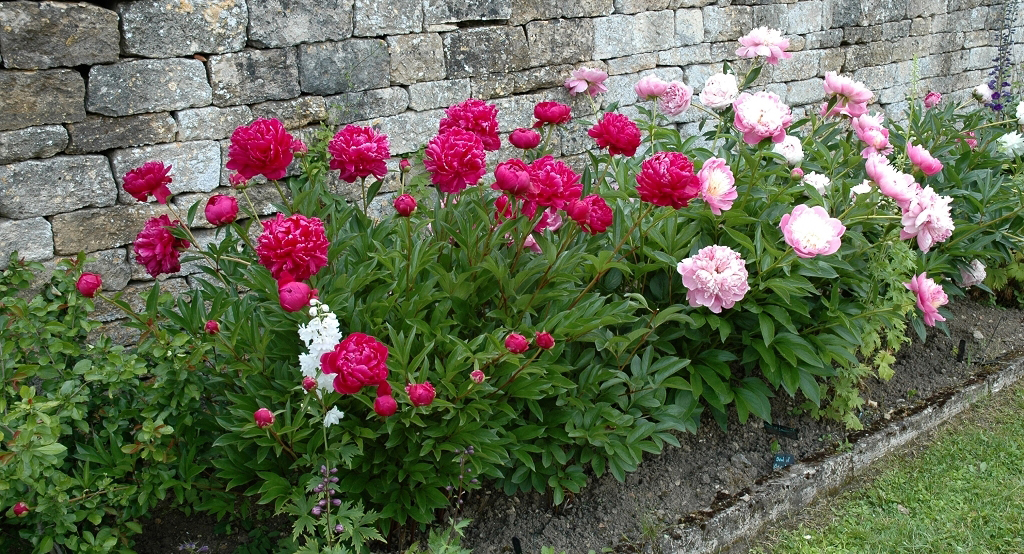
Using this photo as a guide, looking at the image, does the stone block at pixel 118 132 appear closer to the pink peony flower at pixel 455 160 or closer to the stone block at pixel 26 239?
the stone block at pixel 26 239

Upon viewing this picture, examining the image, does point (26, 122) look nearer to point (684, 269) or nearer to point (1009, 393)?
point (684, 269)

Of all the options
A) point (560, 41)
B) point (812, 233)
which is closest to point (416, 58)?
point (560, 41)

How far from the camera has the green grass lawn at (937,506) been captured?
9.23 ft

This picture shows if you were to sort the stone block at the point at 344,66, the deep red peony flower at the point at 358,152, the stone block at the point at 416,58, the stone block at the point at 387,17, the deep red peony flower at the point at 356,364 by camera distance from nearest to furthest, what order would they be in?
the deep red peony flower at the point at 356,364, the deep red peony flower at the point at 358,152, the stone block at the point at 344,66, the stone block at the point at 387,17, the stone block at the point at 416,58

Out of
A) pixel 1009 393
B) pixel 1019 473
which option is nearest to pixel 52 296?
pixel 1019 473

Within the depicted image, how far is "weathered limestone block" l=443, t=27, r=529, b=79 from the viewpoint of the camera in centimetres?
436

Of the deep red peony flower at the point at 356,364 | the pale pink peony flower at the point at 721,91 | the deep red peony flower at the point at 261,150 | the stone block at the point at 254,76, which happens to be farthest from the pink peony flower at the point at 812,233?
the stone block at the point at 254,76

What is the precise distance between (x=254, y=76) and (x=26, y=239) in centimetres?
118

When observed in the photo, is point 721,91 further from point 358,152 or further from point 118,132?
point 118,132

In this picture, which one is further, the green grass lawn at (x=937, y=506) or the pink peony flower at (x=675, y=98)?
the pink peony flower at (x=675, y=98)

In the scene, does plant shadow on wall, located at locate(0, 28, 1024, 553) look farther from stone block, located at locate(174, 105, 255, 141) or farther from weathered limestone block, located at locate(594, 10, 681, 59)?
weathered limestone block, located at locate(594, 10, 681, 59)

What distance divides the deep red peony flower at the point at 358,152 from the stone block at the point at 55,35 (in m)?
1.41

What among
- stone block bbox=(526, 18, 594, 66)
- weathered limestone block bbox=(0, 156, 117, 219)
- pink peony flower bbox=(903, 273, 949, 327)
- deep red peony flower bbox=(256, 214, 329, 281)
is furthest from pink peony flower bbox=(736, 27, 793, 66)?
weathered limestone block bbox=(0, 156, 117, 219)

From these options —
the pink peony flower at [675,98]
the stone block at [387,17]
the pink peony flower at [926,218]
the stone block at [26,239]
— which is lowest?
the stone block at [26,239]
